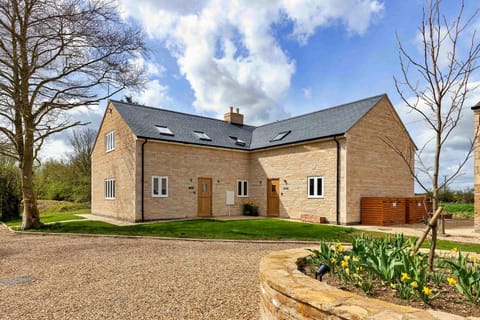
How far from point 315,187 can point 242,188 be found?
564 centimetres

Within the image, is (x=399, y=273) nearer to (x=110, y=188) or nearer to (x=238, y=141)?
(x=238, y=141)

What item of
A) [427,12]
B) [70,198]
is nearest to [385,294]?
[427,12]

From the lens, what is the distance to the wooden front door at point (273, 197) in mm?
18375

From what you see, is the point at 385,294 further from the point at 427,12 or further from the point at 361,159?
the point at 361,159

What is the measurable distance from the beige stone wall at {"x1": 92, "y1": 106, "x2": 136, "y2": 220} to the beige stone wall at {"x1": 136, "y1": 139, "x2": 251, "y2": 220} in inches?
34.1

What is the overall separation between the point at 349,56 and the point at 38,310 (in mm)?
9592

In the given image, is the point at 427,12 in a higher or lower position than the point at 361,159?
higher

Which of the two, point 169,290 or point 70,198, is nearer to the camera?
point 169,290

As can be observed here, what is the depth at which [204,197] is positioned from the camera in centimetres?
1830

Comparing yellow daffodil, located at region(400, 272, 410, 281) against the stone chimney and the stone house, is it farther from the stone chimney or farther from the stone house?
the stone chimney

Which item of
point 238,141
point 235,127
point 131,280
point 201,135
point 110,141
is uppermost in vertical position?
point 235,127

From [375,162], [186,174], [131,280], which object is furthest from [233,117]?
[131,280]

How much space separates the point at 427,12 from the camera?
3.73 meters

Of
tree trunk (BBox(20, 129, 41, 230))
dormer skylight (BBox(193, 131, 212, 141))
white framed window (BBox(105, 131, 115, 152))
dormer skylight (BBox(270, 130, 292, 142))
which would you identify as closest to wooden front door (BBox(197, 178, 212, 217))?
dormer skylight (BBox(193, 131, 212, 141))
